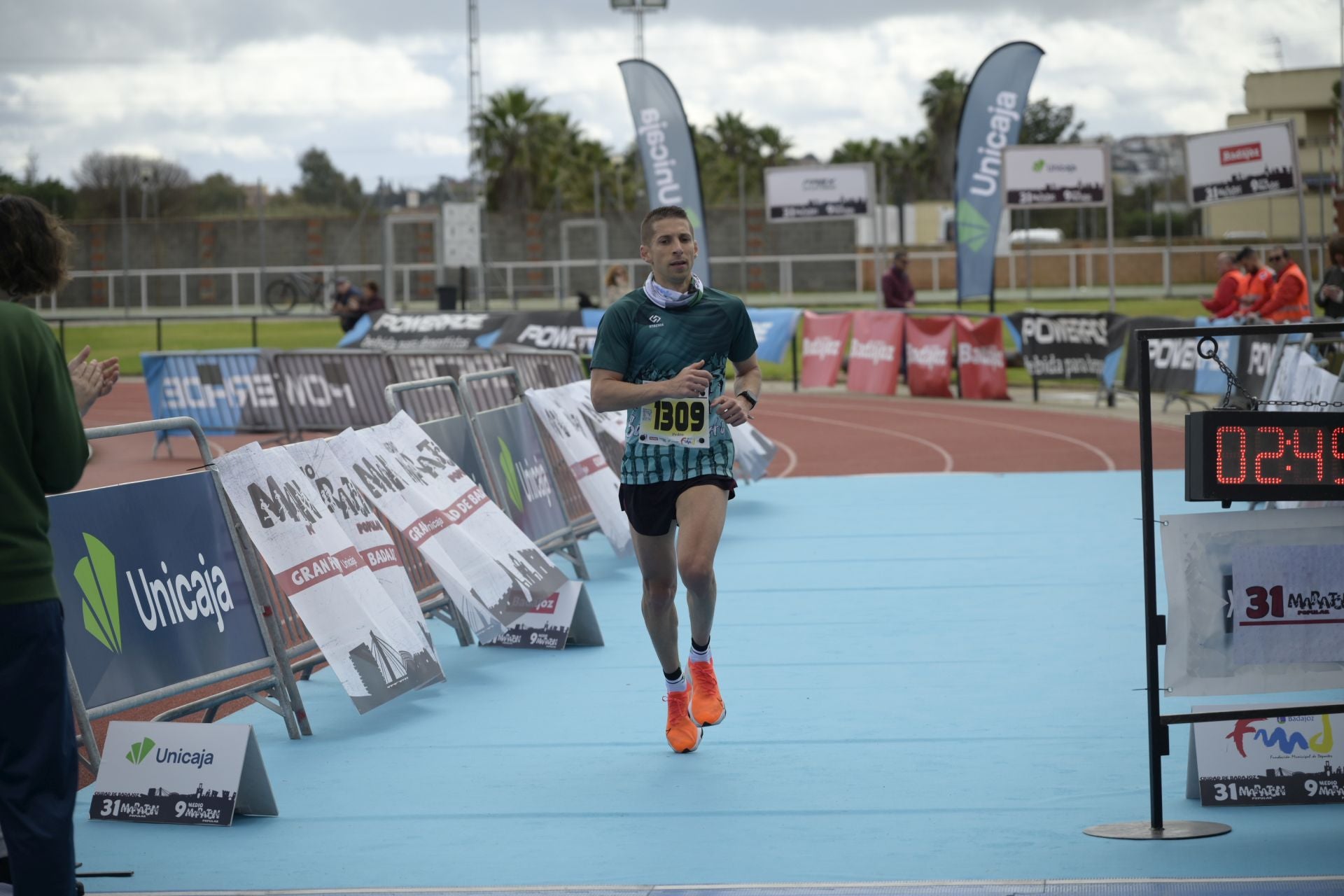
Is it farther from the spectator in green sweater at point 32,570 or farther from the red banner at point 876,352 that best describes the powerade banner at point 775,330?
the spectator in green sweater at point 32,570

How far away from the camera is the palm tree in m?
88.6

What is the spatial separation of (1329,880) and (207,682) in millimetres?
4000

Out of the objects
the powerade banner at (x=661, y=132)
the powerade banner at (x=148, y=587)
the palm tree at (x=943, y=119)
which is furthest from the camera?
the palm tree at (x=943, y=119)

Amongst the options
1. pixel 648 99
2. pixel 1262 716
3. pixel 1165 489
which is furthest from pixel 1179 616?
pixel 648 99

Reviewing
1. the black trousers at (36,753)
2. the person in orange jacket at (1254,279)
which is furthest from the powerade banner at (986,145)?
the black trousers at (36,753)

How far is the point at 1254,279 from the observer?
19953 mm

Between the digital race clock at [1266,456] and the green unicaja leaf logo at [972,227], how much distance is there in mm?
21700

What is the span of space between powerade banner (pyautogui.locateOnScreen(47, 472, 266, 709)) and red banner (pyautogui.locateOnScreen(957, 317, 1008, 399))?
59.3ft

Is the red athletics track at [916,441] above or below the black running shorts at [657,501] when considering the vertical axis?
below

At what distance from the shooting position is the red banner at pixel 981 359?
23.1 meters

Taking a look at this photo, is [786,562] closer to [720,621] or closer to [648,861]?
[720,621]

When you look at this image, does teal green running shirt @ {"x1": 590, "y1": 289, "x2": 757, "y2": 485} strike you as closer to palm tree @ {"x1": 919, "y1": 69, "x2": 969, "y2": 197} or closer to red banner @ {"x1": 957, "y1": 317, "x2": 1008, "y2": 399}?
red banner @ {"x1": 957, "y1": 317, "x2": 1008, "y2": 399}

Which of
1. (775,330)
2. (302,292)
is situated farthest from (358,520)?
(302,292)

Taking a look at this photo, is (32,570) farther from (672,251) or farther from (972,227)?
(972,227)
